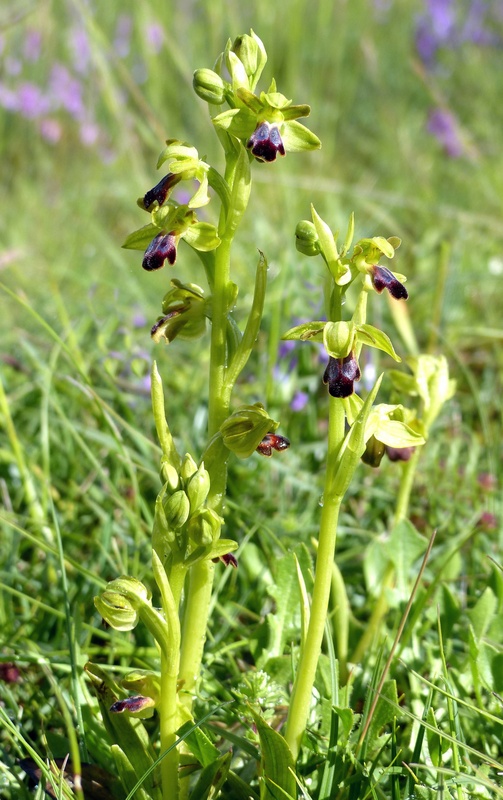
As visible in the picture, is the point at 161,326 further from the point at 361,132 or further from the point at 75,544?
the point at 361,132

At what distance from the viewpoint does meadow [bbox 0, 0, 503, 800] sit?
1.35m

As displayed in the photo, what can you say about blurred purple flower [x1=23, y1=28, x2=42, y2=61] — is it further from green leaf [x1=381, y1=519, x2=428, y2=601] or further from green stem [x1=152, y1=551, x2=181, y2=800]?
green stem [x1=152, y1=551, x2=181, y2=800]

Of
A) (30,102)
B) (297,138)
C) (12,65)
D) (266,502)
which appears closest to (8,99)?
Result: (30,102)

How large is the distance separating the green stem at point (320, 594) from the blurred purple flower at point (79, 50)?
6100 millimetres

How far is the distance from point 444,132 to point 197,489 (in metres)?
5.72

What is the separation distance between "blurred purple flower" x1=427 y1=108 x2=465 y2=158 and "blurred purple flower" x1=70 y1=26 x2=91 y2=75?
9.11 feet

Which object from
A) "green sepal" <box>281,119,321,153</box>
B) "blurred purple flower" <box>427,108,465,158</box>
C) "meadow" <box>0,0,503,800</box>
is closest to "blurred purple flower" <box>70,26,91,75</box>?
"meadow" <box>0,0,503,800</box>

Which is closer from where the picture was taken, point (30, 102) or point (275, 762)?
point (275, 762)

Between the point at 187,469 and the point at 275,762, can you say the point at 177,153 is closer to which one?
the point at 187,469

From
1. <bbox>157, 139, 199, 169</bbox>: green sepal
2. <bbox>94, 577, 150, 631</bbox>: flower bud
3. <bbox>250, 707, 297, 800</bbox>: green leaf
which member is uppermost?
<bbox>157, 139, 199, 169</bbox>: green sepal

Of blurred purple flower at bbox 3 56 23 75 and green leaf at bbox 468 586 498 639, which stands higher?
blurred purple flower at bbox 3 56 23 75

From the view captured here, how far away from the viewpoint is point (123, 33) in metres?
7.27

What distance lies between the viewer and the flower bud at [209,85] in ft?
4.04

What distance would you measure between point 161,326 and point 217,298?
11 cm
